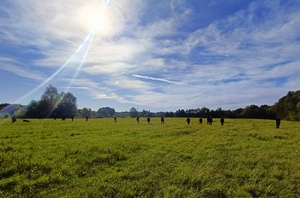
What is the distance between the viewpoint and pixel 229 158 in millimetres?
13445

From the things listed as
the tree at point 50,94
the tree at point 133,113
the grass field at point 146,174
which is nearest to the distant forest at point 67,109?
the tree at point 50,94

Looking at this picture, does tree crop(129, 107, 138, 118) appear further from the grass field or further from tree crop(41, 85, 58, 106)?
the grass field

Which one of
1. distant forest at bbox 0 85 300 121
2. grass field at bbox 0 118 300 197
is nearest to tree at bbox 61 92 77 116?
distant forest at bbox 0 85 300 121

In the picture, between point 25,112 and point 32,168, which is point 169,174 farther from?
point 25,112

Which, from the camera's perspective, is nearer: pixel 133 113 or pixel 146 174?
pixel 146 174

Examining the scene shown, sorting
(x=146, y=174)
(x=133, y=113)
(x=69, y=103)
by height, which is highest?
(x=69, y=103)

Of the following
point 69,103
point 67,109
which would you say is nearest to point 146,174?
point 67,109

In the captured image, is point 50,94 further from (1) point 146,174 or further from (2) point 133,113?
(1) point 146,174

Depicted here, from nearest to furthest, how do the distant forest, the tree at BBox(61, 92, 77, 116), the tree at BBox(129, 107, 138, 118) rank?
the distant forest, the tree at BBox(61, 92, 77, 116), the tree at BBox(129, 107, 138, 118)

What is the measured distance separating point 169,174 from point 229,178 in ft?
9.73

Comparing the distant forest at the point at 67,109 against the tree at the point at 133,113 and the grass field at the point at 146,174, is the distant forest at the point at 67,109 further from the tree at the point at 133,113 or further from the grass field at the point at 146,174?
the grass field at the point at 146,174

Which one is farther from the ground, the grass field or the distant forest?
the distant forest

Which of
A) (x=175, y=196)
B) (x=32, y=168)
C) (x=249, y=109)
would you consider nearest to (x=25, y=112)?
(x=32, y=168)

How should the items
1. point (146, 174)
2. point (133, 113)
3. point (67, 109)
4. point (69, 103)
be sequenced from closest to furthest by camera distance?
point (146, 174), point (67, 109), point (69, 103), point (133, 113)
